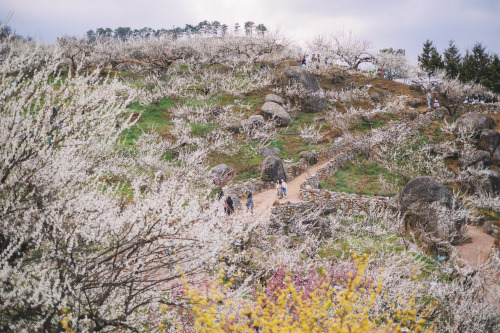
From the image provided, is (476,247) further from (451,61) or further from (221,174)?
(451,61)

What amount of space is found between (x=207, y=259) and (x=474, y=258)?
1302 centimetres

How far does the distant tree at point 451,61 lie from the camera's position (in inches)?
1626

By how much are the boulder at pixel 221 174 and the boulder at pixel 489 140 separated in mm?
21874

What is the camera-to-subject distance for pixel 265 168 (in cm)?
1802

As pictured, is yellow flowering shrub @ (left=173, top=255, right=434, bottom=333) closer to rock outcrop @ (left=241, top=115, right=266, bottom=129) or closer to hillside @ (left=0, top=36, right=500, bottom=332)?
hillside @ (left=0, top=36, right=500, bottom=332)

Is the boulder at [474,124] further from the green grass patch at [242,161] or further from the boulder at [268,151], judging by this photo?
the green grass patch at [242,161]

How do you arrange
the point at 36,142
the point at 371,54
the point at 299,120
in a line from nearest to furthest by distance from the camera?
the point at 36,142, the point at 299,120, the point at 371,54

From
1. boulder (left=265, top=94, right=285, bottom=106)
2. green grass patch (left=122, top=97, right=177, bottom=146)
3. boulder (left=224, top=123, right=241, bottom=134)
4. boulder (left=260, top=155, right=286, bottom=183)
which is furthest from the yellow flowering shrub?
boulder (left=265, top=94, right=285, bottom=106)

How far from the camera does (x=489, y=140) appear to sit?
78.4 ft

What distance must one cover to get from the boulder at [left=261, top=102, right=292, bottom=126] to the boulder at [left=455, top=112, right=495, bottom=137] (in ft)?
49.1

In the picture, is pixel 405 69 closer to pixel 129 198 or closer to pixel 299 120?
pixel 299 120

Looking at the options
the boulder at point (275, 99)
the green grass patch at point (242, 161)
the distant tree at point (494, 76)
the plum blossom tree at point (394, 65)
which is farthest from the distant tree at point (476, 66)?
the green grass patch at point (242, 161)

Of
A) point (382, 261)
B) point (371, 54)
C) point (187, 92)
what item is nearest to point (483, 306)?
point (382, 261)

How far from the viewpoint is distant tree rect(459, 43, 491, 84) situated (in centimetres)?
3803
